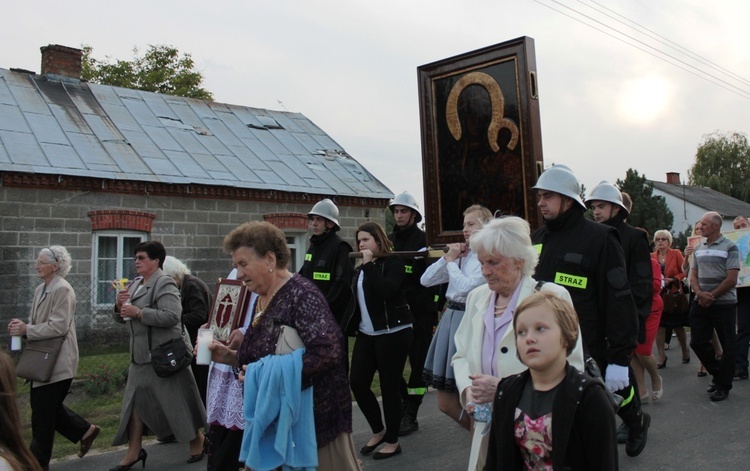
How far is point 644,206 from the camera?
3484 centimetres

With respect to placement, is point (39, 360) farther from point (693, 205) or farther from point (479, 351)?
point (693, 205)

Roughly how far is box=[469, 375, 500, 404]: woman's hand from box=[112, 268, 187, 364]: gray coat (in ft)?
11.9

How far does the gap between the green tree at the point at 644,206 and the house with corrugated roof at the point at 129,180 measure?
2042 cm

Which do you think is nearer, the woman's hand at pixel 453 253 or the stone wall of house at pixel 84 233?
the woman's hand at pixel 453 253

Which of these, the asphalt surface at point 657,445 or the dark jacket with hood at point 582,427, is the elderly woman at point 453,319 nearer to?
the asphalt surface at point 657,445

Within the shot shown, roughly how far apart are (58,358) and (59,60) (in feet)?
47.2

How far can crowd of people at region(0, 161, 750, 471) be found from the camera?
2.67m

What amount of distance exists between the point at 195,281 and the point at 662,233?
23.2 ft

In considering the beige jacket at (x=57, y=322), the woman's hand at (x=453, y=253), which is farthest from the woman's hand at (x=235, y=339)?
the beige jacket at (x=57, y=322)

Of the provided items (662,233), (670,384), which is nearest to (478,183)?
(670,384)

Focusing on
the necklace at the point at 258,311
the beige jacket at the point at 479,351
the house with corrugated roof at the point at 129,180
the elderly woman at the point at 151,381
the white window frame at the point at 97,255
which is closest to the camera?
the beige jacket at the point at 479,351

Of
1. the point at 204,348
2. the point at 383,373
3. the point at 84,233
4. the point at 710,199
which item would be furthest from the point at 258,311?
the point at 710,199

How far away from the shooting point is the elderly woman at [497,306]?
333cm

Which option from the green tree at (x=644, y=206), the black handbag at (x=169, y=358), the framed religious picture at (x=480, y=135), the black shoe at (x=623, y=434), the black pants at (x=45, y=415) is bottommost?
the black shoe at (x=623, y=434)
